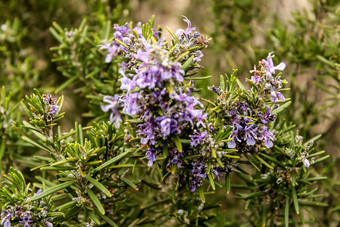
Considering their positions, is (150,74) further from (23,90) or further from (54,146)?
(23,90)

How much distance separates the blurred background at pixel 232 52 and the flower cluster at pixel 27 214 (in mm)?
384

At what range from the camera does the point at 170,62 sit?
0.95 meters

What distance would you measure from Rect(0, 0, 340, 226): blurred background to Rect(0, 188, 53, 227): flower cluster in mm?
384

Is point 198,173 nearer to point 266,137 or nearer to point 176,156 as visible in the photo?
point 176,156

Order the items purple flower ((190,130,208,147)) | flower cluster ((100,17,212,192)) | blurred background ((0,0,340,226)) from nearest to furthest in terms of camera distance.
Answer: flower cluster ((100,17,212,192))
purple flower ((190,130,208,147))
blurred background ((0,0,340,226))

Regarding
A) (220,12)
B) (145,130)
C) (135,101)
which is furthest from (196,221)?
(220,12)

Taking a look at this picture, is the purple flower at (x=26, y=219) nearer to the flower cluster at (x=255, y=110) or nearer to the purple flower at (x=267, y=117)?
the flower cluster at (x=255, y=110)

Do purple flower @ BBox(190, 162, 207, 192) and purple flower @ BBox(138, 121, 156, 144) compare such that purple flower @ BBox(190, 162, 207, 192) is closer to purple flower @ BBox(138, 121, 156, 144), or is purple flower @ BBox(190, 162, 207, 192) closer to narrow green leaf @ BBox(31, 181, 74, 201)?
purple flower @ BBox(138, 121, 156, 144)

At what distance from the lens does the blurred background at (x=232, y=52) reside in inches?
68.4

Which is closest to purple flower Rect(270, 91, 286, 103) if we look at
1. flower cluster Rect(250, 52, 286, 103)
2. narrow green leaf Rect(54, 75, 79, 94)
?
flower cluster Rect(250, 52, 286, 103)

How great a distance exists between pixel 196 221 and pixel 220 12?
4.91 ft

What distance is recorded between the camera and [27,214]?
112 cm

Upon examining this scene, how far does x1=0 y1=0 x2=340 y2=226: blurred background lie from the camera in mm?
1738

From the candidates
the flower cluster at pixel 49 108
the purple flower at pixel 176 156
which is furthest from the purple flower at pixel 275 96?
the flower cluster at pixel 49 108
